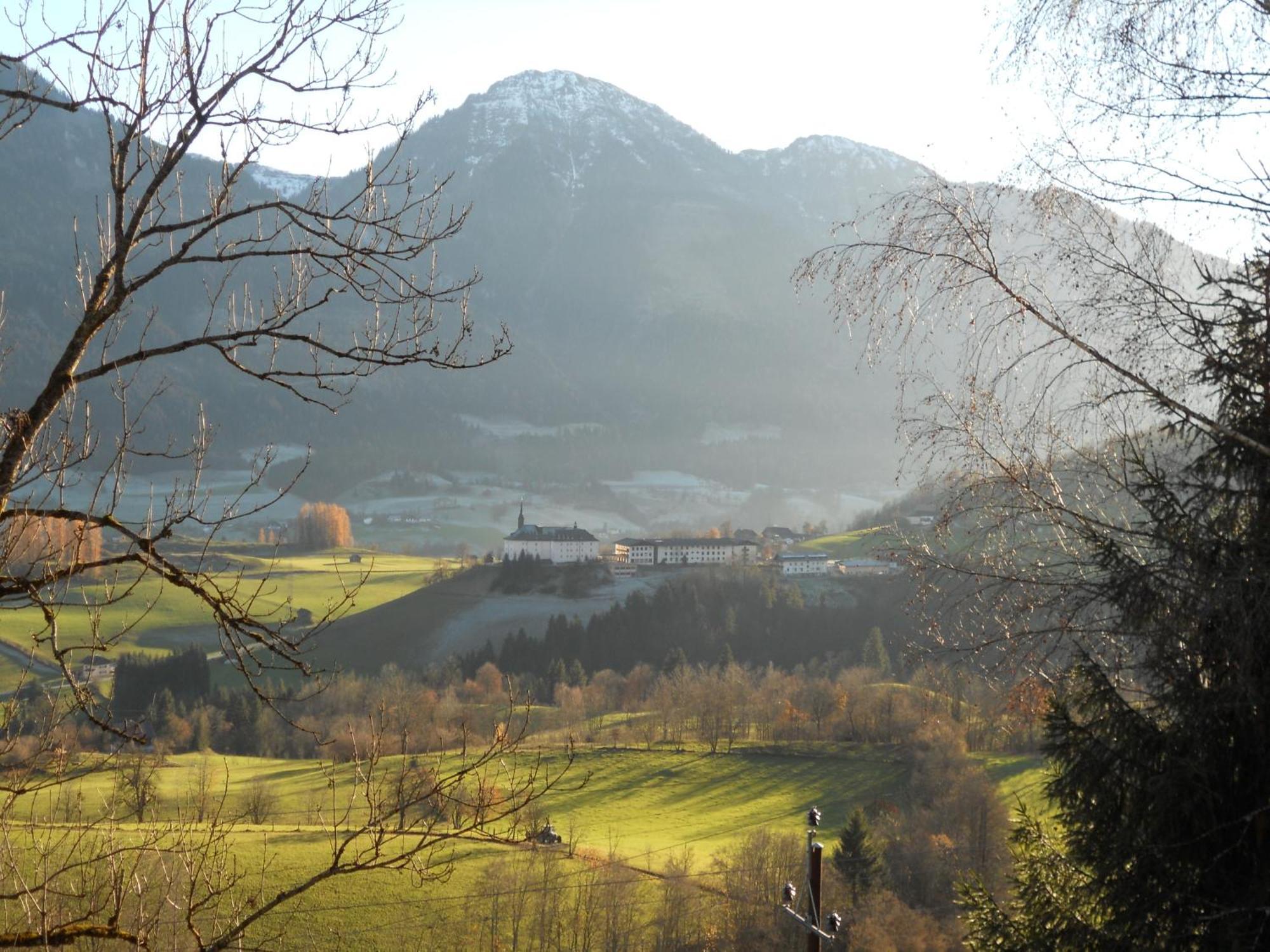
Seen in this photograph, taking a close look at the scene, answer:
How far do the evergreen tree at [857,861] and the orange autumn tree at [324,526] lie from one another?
76685 millimetres

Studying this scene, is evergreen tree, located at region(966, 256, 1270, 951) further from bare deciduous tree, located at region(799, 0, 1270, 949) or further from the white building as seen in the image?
the white building

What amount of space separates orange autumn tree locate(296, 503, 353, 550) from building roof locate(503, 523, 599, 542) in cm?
1962

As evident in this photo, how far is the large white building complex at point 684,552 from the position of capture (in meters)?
91.8

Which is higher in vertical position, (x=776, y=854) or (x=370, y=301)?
(x=370, y=301)

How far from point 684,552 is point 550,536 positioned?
42.4 feet

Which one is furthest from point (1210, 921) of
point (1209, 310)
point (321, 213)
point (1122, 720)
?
point (321, 213)

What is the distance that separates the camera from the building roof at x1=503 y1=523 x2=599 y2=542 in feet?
296

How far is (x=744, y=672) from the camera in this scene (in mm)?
58906

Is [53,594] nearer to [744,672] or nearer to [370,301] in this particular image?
[370,301]

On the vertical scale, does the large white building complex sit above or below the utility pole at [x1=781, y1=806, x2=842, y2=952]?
below

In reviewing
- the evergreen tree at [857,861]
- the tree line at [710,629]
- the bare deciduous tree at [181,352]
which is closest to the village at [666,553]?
the tree line at [710,629]

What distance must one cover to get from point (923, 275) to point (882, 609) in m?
70.0

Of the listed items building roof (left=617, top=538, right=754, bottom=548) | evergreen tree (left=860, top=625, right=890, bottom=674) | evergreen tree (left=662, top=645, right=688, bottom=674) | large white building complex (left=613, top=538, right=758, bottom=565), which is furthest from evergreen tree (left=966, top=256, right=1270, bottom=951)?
building roof (left=617, top=538, right=754, bottom=548)

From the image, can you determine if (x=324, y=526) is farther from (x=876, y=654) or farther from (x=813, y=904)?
(x=813, y=904)
